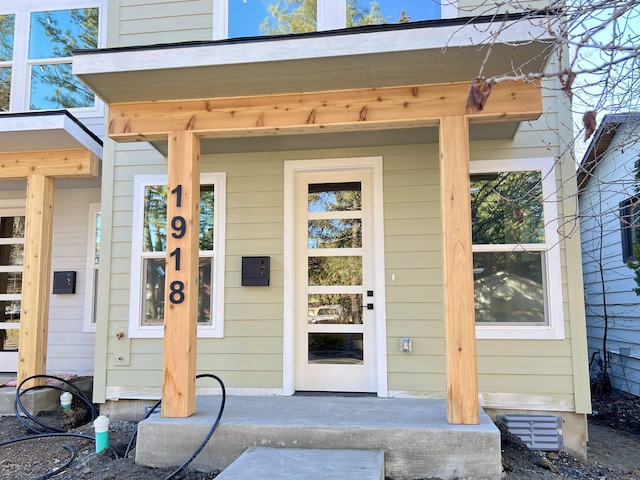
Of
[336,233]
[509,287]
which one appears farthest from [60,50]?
[509,287]

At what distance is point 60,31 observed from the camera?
5.42 meters

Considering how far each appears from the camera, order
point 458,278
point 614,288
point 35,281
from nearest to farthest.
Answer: point 458,278 → point 35,281 → point 614,288

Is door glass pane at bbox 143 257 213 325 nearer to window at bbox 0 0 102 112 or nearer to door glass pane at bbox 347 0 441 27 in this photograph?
window at bbox 0 0 102 112

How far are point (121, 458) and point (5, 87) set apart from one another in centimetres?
457

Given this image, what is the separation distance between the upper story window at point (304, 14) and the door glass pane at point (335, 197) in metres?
1.47

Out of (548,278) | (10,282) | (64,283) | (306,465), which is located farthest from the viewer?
(10,282)

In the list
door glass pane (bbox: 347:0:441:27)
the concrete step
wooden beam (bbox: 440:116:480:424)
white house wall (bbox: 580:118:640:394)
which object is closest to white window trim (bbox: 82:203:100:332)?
the concrete step

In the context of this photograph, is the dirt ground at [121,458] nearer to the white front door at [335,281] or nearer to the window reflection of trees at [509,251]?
the window reflection of trees at [509,251]

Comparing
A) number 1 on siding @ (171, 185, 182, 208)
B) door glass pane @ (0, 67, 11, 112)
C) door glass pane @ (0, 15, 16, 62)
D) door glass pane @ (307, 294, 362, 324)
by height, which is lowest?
door glass pane @ (307, 294, 362, 324)

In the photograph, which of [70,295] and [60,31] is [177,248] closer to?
[70,295]

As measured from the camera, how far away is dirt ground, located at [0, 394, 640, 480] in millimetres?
3039

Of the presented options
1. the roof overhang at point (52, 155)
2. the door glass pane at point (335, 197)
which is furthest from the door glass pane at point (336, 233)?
the roof overhang at point (52, 155)

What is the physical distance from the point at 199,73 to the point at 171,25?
182cm

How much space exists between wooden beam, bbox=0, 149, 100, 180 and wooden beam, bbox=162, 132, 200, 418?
1857 mm
